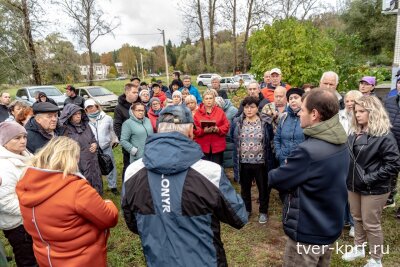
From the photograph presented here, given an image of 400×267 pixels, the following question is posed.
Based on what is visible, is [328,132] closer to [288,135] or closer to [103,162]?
[288,135]

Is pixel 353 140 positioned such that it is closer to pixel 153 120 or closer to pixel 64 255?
pixel 64 255

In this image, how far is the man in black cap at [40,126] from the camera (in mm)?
3586

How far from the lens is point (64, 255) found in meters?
2.12

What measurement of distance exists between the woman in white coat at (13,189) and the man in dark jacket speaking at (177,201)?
4.76 feet

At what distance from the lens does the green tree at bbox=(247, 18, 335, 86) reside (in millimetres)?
7242

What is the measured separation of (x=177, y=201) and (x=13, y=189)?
1.77 metres

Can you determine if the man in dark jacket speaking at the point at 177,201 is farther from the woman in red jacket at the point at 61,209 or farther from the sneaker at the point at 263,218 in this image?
the sneaker at the point at 263,218

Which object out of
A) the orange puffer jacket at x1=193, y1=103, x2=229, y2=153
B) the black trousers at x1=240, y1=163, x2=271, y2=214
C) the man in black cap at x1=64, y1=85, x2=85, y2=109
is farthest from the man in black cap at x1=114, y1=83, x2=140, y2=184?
the man in black cap at x1=64, y1=85, x2=85, y2=109

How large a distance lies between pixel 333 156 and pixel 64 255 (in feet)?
6.60

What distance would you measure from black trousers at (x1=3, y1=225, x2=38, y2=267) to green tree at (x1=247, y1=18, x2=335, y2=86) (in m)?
6.42

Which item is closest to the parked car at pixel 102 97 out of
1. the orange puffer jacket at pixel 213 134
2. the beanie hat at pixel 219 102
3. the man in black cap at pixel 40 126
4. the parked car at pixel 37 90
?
the parked car at pixel 37 90

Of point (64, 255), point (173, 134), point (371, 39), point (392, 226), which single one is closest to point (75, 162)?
point (64, 255)

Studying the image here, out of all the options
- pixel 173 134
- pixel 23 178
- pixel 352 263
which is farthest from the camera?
pixel 352 263

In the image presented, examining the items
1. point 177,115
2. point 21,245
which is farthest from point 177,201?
point 21,245
